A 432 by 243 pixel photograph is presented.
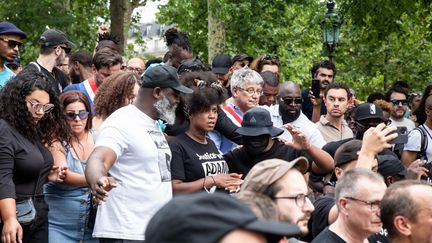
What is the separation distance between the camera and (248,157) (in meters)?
8.07

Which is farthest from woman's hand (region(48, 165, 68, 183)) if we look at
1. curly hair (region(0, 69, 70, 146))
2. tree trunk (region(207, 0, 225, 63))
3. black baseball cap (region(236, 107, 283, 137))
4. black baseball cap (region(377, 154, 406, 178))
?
tree trunk (region(207, 0, 225, 63))

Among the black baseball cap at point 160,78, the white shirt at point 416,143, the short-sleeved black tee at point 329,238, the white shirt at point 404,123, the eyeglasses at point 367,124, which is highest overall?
the black baseball cap at point 160,78

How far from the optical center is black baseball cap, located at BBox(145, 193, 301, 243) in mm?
2354

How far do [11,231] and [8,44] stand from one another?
2.74 m

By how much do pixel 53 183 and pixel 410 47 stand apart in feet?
80.4

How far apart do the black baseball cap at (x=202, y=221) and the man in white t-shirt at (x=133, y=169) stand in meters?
4.10

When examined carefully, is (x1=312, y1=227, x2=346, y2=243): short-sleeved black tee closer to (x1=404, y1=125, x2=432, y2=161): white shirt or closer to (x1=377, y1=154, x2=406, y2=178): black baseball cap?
(x1=377, y1=154, x2=406, y2=178): black baseball cap

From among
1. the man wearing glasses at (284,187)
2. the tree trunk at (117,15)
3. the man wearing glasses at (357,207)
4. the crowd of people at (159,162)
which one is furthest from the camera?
the tree trunk at (117,15)

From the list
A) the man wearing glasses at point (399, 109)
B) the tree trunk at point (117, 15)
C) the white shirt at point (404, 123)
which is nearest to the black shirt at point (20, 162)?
the man wearing glasses at point (399, 109)

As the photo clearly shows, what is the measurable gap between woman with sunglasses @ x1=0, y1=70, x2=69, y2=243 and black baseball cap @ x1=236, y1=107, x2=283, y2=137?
167 centimetres

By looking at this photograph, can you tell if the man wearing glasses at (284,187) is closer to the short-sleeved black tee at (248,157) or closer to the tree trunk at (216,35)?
the short-sleeved black tee at (248,157)

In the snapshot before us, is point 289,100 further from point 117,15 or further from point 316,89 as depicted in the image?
point 117,15

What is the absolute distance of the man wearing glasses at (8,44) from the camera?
8.84m

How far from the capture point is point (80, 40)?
90.6ft
